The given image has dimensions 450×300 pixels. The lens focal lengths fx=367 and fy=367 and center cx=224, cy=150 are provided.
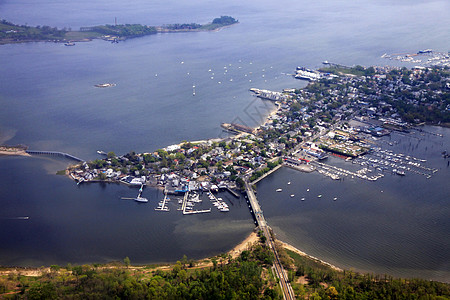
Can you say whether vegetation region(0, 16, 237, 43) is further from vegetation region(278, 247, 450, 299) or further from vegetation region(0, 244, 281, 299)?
vegetation region(278, 247, 450, 299)

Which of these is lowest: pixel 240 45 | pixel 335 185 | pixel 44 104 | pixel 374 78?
pixel 335 185

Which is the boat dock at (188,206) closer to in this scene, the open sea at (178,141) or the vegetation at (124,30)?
the open sea at (178,141)

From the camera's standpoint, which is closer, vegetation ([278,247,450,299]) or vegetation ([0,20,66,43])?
vegetation ([278,247,450,299])

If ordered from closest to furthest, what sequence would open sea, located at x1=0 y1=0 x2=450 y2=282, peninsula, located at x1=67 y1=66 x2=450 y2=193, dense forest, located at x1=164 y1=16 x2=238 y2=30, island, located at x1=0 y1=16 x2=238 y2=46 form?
open sea, located at x1=0 y1=0 x2=450 y2=282, peninsula, located at x1=67 y1=66 x2=450 y2=193, island, located at x1=0 y1=16 x2=238 y2=46, dense forest, located at x1=164 y1=16 x2=238 y2=30

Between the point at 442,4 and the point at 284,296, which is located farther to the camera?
the point at 442,4

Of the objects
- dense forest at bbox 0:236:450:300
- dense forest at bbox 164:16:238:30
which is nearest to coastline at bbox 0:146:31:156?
dense forest at bbox 0:236:450:300

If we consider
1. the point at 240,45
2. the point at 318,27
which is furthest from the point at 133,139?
the point at 318,27

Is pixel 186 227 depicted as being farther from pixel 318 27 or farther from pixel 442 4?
pixel 442 4
